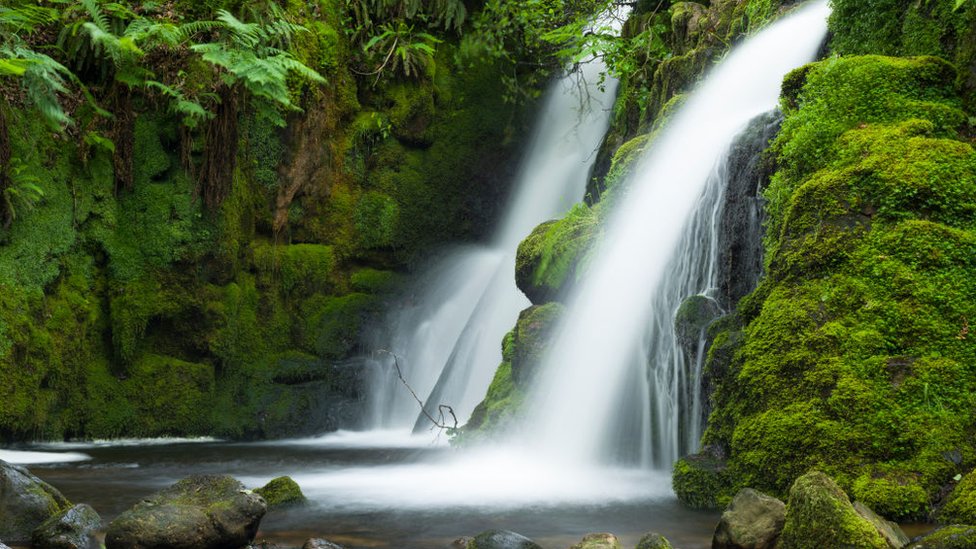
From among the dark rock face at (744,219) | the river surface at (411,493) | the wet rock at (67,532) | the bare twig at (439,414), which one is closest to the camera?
the wet rock at (67,532)

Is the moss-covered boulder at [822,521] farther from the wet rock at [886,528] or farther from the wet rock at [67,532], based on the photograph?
the wet rock at [67,532]

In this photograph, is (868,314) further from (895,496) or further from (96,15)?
(96,15)

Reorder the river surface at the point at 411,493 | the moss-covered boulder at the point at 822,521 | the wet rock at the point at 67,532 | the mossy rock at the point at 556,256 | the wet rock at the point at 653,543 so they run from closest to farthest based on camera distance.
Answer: the moss-covered boulder at the point at 822,521
the wet rock at the point at 653,543
the wet rock at the point at 67,532
the river surface at the point at 411,493
the mossy rock at the point at 556,256

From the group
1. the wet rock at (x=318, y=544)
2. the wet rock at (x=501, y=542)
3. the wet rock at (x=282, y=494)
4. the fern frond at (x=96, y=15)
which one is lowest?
the wet rock at (x=318, y=544)

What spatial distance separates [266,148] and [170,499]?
8182 millimetres

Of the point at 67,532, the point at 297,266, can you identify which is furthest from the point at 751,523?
the point at 297,266

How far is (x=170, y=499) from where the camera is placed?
4.86m

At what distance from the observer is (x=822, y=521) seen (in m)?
3.98

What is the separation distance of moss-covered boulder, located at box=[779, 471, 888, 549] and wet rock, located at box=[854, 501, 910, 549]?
71 millimetres

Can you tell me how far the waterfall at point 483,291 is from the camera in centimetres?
1164

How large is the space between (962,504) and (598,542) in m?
1.87

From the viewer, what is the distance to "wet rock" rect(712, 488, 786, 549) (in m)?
4.29

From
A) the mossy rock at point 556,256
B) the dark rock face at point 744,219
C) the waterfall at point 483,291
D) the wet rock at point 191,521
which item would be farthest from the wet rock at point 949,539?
the waterfall at point 483,291

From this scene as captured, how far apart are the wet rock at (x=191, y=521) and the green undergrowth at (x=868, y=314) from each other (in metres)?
2.89
